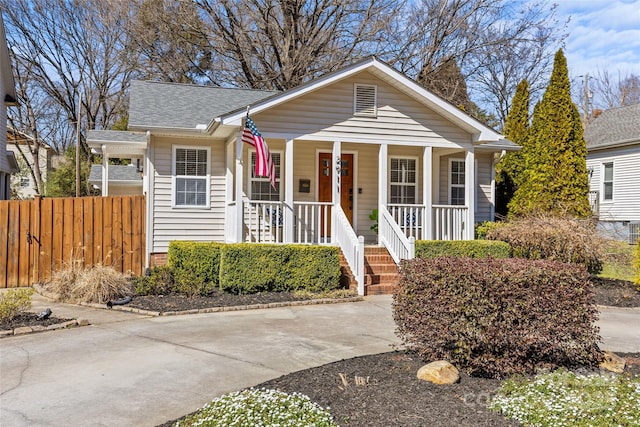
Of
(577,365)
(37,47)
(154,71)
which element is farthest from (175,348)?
(37,47)

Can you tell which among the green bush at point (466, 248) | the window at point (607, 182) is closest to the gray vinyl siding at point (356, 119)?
the green bush at point (466, 248)

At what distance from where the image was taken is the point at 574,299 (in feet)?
17.3

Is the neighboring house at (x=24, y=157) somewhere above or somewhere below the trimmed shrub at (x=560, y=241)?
above

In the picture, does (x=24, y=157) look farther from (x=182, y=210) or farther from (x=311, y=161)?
(x=311, y=161)

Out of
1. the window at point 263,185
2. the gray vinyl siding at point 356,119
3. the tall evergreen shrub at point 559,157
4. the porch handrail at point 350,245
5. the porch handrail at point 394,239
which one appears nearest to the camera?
the porch handrail at point 350,245

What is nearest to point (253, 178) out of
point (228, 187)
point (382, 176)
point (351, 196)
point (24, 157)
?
point (228, 187)

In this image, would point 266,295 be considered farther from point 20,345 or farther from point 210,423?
point 210,423

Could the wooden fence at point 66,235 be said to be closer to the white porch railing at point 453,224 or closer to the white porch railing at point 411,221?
the white porch railing at point 411,221

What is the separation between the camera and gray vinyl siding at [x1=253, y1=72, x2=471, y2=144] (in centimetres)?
1226

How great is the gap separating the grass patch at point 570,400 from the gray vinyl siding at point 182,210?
9.82 m

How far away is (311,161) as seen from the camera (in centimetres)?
1424

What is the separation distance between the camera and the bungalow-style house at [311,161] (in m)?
12.1

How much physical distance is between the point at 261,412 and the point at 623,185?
952 inches

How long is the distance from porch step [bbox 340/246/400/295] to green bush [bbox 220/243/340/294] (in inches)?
20.1
